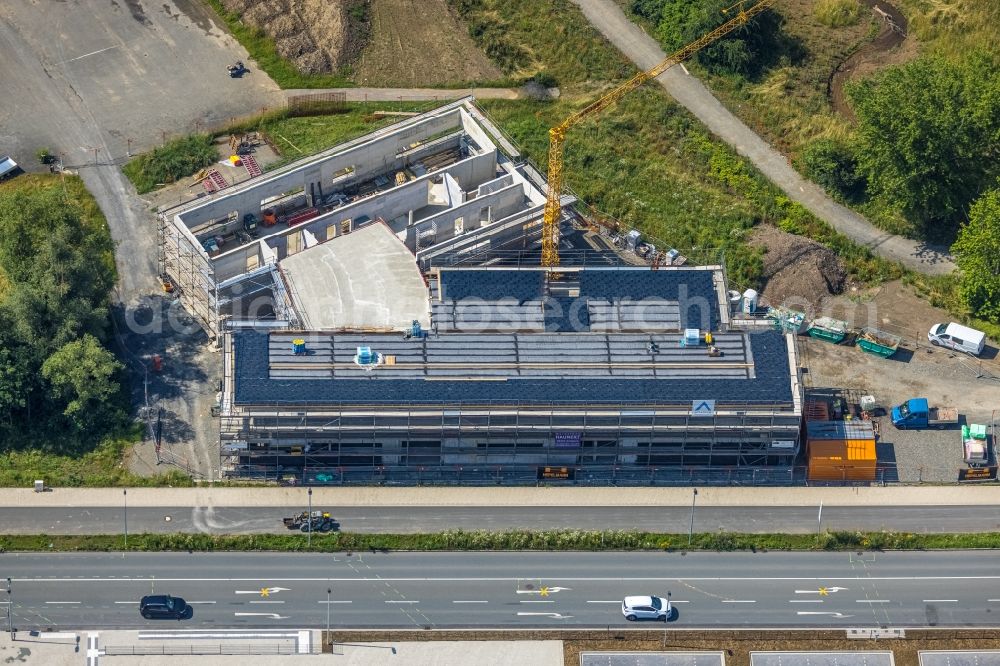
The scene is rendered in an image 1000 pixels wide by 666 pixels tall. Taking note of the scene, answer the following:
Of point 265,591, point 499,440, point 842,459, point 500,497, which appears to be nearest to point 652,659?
point 500,497

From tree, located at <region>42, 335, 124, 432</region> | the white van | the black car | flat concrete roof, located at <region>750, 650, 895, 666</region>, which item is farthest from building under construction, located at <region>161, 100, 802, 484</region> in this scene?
flat concrete roof, located at <region>750, 650, 895, 666</region>

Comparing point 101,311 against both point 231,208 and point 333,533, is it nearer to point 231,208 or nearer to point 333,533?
point 231,208

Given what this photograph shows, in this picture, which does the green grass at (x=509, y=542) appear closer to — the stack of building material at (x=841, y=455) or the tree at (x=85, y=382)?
the stack of building material at (x=841, y=455)

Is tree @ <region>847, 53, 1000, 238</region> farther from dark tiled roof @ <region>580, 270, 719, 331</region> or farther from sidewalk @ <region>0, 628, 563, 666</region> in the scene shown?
sidewalk @ <region>0, 628, 563, 666</region>

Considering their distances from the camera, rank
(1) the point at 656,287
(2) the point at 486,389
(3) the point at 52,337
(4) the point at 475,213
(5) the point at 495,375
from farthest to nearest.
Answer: (4) the point at 475,213, (1) the point at 656,287, (3) the point at 52,337, (5) the point at 495,375, (2) the point at 486,389

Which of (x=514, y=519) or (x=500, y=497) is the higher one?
(x=500, y=497)

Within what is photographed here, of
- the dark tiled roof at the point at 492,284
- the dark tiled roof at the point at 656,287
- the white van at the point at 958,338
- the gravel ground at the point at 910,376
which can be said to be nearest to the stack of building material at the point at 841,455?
the gravel ground at the point at 910,376

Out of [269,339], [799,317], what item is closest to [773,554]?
[799,317]

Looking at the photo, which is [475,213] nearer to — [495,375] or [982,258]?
[495,375]
